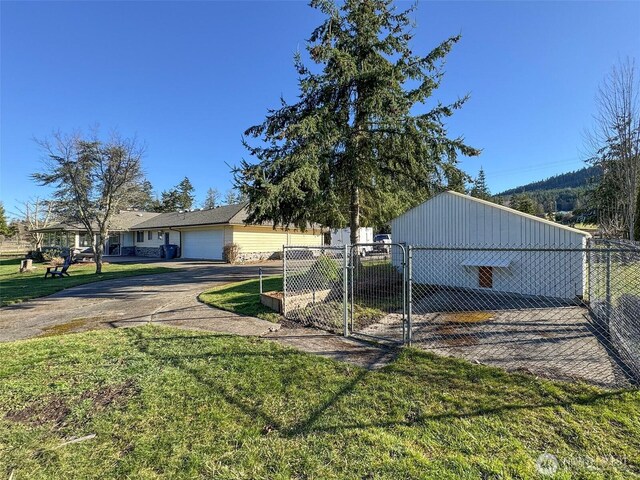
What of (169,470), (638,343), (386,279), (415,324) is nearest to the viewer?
(169,470)

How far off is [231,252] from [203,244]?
178 inches

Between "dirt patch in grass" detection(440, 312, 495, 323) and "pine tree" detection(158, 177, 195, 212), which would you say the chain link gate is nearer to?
"dirt patch in grass" detection(440, 312, 495, 323)

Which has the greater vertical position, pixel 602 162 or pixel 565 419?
pixel 602 162

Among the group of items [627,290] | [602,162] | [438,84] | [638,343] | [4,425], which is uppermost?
[438,84]

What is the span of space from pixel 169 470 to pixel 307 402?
1301mm

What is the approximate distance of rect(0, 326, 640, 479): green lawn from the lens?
89.5 inches

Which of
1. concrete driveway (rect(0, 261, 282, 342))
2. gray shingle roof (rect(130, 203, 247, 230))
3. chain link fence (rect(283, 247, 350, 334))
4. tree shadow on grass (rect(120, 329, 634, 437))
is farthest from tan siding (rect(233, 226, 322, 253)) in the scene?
tree shadow on grass (rect(120, 329, 634, 437))

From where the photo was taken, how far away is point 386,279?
9.68m

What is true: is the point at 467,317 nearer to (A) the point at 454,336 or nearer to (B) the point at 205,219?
(A) the point at 454,336

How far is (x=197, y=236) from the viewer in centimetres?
2548

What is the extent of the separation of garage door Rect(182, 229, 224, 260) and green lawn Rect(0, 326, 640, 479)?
64.0 ft

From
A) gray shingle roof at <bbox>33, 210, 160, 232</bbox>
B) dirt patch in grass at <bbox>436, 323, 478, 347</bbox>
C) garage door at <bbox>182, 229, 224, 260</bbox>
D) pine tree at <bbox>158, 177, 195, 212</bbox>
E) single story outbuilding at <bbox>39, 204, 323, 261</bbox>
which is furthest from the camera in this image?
pine tree at <bbox>158, 177, 195, 212</bbox>

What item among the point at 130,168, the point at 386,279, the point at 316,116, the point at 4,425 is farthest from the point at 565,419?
the point at 130,168

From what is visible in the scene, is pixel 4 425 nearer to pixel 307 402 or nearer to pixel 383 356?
pixel 307 402
